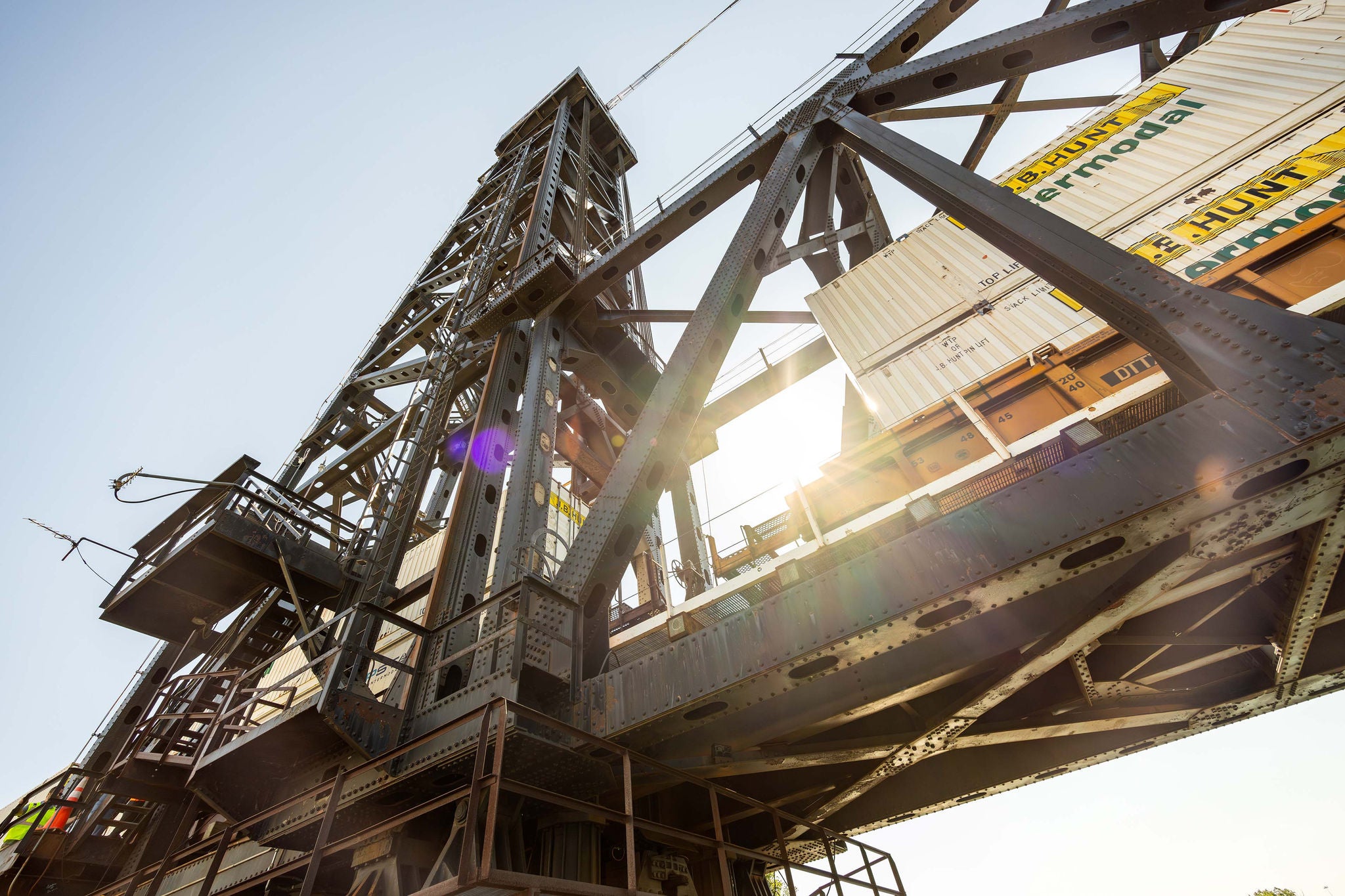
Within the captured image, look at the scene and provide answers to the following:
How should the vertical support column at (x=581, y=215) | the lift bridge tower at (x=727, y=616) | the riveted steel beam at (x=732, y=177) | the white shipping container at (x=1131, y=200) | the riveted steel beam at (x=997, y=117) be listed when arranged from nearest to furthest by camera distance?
1. the lift bridge tower at (x=727, y=616)
2. the riveted steel beam at (x=732, y=177)
3. the riveted steel beam at (x=997, y=117)
4. the vertical support column at (x=581, y=215)
5. the white shipping container at (x=1131, y=200)

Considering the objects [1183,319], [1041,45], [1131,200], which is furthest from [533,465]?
[1131,200]

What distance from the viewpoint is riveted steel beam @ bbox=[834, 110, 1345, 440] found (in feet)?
8.59

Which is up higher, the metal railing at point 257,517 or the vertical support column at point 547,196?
the vertical support column at point 547,196

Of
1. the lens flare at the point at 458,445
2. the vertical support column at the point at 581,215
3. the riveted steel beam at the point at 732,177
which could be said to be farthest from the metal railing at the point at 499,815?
the vertical support column at the point at 581,215

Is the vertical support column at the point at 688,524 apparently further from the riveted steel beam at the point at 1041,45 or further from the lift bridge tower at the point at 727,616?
the riveted steel beam at the point at 1041,45

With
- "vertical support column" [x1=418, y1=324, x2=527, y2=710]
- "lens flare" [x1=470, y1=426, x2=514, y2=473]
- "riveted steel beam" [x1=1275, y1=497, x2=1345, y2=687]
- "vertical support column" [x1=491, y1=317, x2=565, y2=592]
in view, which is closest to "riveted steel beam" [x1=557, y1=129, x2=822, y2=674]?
"vertical support column" [x1=491, y1=317, x2=565, y2=592]

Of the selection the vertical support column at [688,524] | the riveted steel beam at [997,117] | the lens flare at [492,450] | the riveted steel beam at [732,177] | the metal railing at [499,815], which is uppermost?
the riveted steel beam at [997,117]

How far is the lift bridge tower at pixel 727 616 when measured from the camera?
3061 millimetres

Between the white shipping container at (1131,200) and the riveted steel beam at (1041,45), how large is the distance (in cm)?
404

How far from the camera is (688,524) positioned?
986 centimetres

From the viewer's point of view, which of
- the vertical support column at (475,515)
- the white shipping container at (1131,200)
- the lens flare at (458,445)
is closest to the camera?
the vertical support column at (475,515)

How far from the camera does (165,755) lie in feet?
25.6

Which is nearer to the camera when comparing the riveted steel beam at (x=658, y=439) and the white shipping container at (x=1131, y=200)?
the riveted steel beam at (x=658, y=439)

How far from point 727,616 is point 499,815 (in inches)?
105
